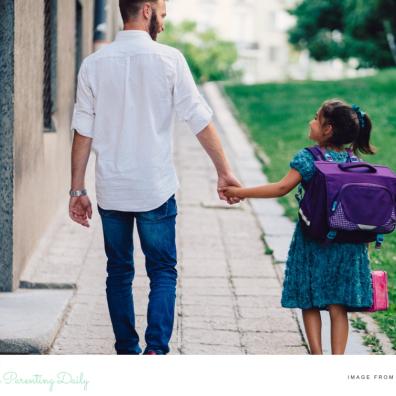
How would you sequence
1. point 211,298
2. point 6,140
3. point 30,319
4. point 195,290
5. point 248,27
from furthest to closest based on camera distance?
point 248,27 < point 195,290 < point 211,298 < point 6,140 < point 30,319

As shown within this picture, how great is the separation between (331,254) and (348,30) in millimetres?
23588

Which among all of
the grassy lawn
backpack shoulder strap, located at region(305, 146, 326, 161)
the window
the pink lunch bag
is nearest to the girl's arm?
backpack shoulder strap, located at region(305, 146, 326, 161)

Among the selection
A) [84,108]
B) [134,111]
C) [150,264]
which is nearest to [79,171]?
[84,108]

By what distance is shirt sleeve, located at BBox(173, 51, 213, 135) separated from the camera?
4.14 m

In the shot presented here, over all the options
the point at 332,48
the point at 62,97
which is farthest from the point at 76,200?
the point at 332,48

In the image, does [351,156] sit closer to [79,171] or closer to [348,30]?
[79,171]

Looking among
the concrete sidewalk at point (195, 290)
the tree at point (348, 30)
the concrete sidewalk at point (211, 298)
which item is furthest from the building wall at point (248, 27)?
the concrete sidewalk at point (211, 298)

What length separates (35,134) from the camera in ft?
21.9

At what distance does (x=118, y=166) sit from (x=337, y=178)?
0.97 metres

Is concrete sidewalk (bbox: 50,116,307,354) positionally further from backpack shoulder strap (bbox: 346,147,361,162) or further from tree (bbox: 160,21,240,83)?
tree (bbox: 160,21,240,83)

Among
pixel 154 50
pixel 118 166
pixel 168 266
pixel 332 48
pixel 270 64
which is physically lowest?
pixel 270 64

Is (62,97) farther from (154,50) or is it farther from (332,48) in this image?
(332,48)

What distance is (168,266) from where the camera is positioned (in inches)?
172

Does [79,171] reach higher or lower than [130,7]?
lower
